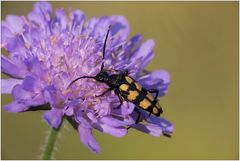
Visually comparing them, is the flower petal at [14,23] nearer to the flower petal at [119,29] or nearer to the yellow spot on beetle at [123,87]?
the flower petal at [119,29]

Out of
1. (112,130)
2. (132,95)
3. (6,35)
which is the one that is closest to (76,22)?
(6,35)

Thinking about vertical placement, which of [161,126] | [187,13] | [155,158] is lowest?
[155,158]

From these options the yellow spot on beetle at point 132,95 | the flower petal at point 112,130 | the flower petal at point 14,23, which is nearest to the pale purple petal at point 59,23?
the flower petal at point 14,23

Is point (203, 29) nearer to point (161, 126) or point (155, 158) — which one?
point (155, 158)

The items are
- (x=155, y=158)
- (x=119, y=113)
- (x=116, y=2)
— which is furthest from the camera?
(x=116, y=2)

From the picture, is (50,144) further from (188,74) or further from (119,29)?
(188,74)

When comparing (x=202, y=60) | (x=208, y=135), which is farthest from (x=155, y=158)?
(x=202, y=60)

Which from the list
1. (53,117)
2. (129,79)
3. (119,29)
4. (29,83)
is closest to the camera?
(53,117)
